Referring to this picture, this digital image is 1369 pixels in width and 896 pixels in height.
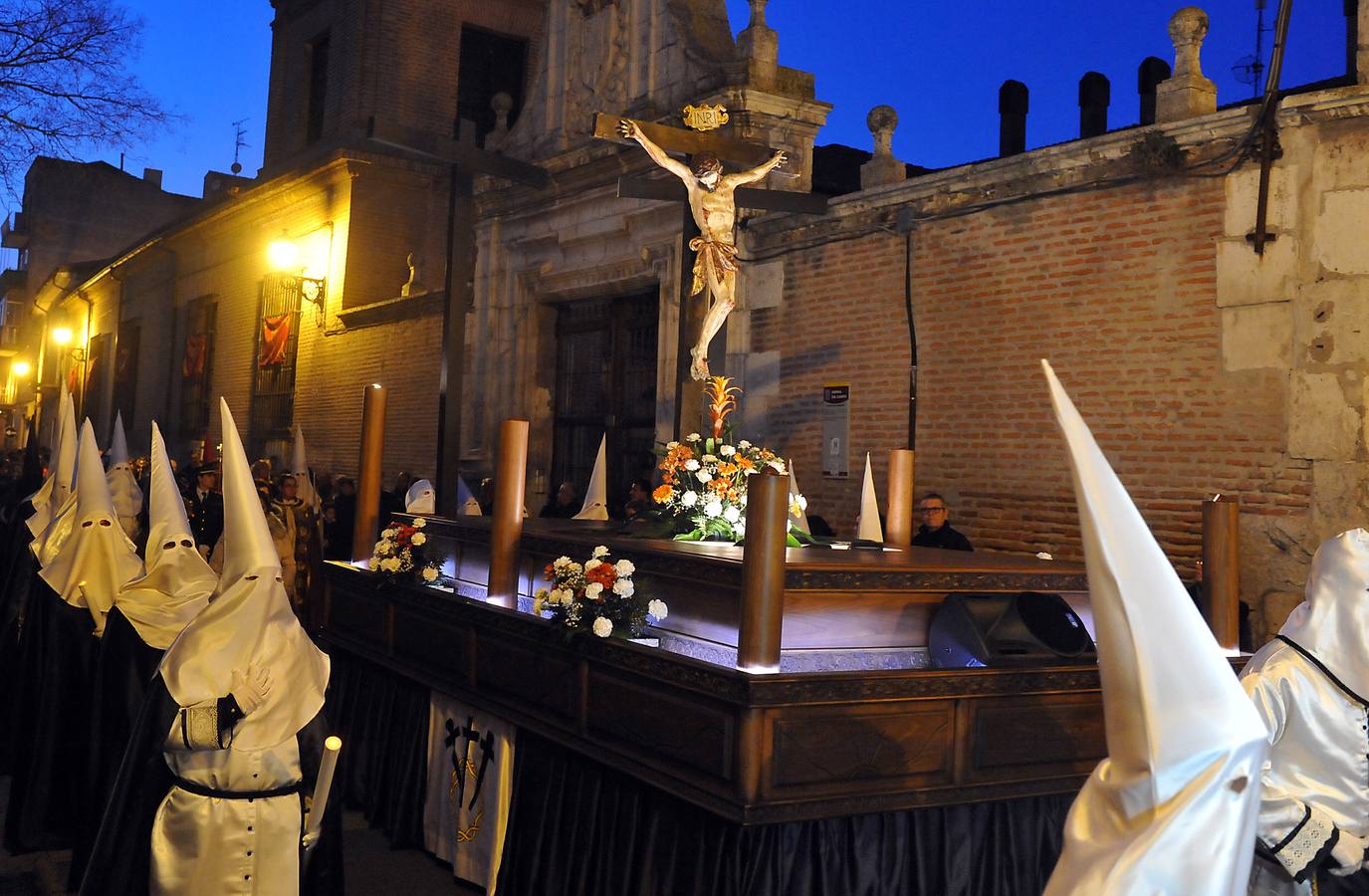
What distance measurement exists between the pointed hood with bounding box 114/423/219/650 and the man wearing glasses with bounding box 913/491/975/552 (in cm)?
496

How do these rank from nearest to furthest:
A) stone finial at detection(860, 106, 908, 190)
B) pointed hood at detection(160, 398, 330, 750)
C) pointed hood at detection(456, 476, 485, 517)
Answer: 1. pointed hood at detection(160, 398, 330, 750)
2. stone finial at detection(860, 106, 908, 190)
3. pointed hood at detection(456, 476, 485, 517)

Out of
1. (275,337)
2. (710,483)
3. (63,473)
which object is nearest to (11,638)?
(63,473)

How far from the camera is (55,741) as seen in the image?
553cm

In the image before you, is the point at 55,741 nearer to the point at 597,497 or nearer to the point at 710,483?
the point at 710,483

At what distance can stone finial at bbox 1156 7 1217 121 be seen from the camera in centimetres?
763

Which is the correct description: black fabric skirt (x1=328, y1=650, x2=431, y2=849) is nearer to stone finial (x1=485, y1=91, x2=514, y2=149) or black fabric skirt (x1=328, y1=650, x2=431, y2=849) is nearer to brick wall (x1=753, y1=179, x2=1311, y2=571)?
brick wall (x1=753, y1=179, x2=1311, y2=571)

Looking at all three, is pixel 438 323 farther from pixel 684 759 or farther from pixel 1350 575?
pixel 1350 575

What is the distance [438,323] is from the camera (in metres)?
14.5

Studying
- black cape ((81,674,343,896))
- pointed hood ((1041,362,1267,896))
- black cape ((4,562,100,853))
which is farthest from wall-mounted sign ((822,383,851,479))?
pointed hood ((1041,362,1267,896))

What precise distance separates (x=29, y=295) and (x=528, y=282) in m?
33.4

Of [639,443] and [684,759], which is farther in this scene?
[639,443]

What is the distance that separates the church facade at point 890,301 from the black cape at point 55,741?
4.09 metres

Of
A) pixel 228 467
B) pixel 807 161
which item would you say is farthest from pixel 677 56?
pixel 228 467

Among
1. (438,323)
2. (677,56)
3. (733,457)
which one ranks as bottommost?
(733,457)
